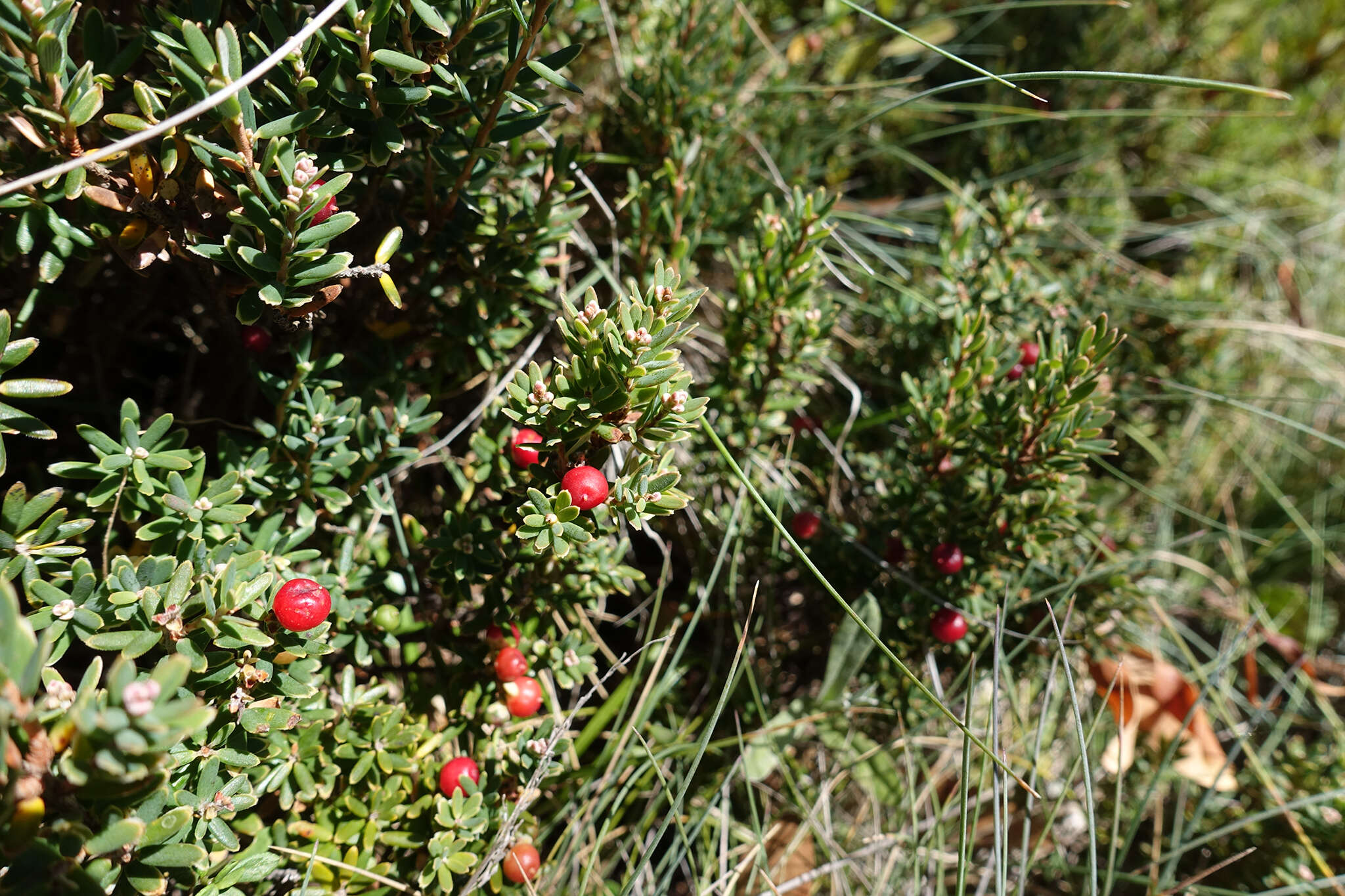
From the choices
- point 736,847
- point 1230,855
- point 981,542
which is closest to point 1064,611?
point 981,542

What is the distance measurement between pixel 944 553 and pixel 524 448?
94cm

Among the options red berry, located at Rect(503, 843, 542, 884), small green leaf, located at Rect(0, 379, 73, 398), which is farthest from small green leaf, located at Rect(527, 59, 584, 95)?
red berry, located at Rect(503, 843, 542, 884)

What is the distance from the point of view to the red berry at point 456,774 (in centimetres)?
151

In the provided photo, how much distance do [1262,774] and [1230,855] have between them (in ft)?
0.83

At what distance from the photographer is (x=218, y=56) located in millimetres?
1184

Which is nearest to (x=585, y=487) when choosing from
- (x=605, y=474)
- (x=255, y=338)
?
(x=605, y=474)

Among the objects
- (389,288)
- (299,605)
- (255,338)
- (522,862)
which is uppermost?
(389,288)

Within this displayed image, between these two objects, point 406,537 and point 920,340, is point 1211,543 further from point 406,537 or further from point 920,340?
point 406,537

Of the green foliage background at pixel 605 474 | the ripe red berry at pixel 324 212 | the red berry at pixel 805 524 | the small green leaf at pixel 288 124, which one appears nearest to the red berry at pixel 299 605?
the green foliage background at pixel 605 474

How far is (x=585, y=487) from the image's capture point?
4.19 ft

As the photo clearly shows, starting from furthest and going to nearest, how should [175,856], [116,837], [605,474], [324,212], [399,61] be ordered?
[605,474] → [324,212] → [399,61] → [175,856] → [116,837]

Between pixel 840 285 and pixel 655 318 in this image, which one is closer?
pixel 655 318

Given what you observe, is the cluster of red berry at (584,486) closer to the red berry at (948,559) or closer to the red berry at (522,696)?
the red berry at (522,696)

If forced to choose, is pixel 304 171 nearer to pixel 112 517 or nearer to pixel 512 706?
pixel 112 517
